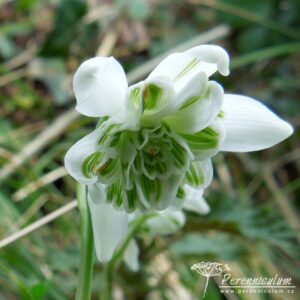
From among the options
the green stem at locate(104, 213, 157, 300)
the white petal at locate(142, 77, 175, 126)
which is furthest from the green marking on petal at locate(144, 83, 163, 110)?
the green stem at locate(104, 213, 157, 300)

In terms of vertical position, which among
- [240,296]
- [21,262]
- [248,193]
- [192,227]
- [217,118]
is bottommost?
[248,193]

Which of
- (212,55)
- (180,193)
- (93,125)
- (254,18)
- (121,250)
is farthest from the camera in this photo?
(254,18)

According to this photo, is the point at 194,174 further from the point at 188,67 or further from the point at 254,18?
the point at 254,18

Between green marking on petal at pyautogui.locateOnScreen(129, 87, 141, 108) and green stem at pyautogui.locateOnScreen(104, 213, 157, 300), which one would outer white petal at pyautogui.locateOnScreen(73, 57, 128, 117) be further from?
green stem at pyautogui.locateOnScreen(104, 213, 157, 300)

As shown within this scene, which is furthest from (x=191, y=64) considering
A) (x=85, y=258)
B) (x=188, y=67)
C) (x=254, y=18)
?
(x=254, y=18)

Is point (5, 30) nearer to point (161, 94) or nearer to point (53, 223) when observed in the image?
point (53, 223)

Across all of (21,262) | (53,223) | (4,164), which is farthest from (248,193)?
(21,262)
